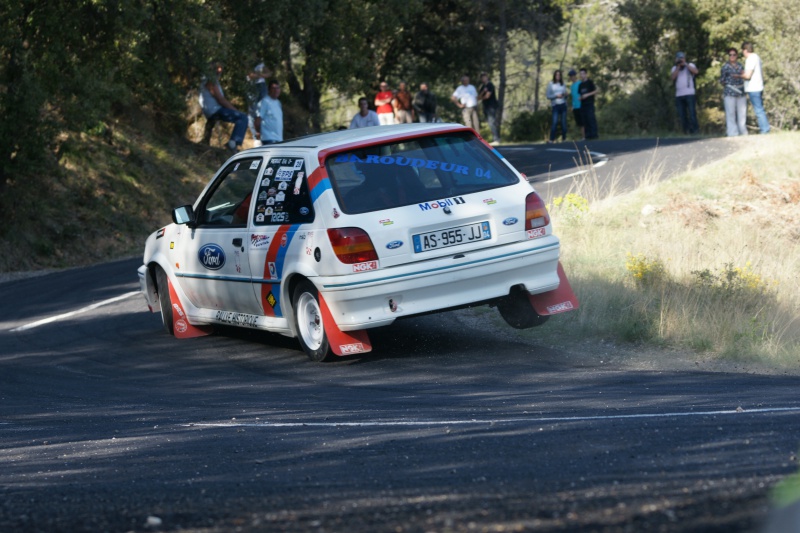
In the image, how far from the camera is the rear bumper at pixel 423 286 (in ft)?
28.5

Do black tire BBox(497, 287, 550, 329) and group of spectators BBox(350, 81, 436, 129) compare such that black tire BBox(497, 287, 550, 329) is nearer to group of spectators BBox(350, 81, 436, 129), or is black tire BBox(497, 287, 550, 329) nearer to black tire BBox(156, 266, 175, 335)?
black tire BBox(156, 266, 175, 335)

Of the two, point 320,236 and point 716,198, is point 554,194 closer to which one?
point 716,198

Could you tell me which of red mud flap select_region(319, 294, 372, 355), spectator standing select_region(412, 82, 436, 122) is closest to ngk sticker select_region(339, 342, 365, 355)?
red mud flap select_region(319, 294, 372, 355)

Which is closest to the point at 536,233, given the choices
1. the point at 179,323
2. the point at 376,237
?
the point at 376,237

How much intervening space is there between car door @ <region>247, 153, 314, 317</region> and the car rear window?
0.35m

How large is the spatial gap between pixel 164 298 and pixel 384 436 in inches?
214

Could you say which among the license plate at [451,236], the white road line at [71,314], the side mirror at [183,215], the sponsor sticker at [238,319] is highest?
the side mirror at [183,215]

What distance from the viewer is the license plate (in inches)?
346

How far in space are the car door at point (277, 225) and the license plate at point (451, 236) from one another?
876 mm

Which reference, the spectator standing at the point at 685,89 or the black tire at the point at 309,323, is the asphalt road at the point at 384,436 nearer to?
the black tire at the point at 309,323

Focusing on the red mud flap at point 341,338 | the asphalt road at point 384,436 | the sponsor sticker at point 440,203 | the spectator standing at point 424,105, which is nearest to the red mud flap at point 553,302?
the asphalt road at point 384,436

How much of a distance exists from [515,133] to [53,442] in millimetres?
34894

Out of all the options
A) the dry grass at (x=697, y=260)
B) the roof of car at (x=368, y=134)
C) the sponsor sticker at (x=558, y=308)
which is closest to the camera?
the roof of car at (x=368, y=134)

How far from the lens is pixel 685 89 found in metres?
30.6
